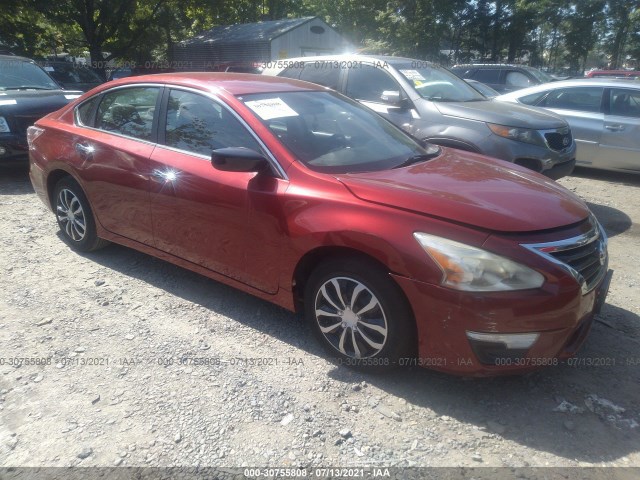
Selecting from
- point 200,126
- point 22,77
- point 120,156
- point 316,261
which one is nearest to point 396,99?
point 200,126

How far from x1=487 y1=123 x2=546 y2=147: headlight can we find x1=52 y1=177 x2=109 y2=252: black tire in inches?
160

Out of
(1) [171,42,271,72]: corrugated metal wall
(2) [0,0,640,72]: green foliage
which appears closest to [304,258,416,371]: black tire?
(2) [0,0,640,72]: green foliage

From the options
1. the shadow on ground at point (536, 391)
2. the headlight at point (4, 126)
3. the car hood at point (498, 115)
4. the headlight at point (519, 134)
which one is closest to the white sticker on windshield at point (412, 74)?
the car hood at point (498, 115)

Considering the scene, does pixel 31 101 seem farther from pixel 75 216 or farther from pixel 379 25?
pixel 379 25

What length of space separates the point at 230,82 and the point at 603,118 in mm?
6145

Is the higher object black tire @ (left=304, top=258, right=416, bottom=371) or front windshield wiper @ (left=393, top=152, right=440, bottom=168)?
front windshield wiper @ (left=393, top=152, right=440, bottom=168)

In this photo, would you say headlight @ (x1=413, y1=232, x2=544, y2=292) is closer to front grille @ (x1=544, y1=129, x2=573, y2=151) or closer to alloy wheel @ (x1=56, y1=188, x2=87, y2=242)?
alloy wheel @ (x1=56, y1=188, x2=87, y2=242)

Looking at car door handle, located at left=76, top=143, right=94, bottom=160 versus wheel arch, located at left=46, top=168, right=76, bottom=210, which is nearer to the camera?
car door handle, located at left=76, top=143, right=94, bottom=160

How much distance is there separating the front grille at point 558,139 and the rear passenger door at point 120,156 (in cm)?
416

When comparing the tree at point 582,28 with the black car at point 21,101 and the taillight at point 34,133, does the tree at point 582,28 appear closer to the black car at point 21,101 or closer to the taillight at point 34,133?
the black car at point 21,101

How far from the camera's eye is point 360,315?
295cm

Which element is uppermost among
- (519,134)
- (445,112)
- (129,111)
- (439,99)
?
(129,111)

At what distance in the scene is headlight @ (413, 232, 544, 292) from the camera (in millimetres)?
2525

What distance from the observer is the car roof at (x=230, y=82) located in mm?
3736
